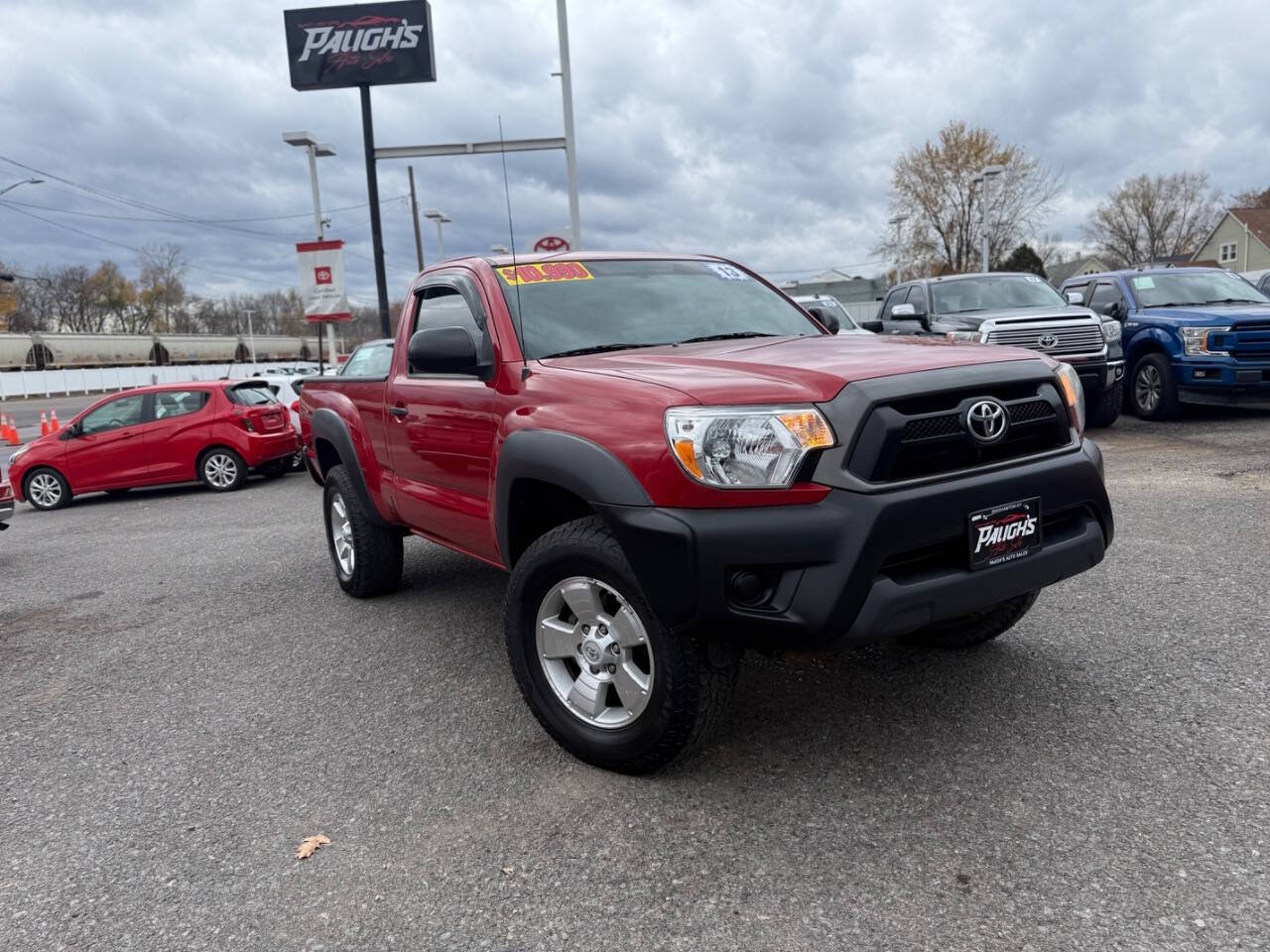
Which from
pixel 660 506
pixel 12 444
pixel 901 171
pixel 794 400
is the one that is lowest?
pixel 12 444

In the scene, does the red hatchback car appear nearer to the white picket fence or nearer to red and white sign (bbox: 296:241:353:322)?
red and white sign (bbox: 296:241:353:322)

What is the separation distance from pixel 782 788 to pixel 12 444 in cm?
2329

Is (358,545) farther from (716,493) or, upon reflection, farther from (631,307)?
(716,493)

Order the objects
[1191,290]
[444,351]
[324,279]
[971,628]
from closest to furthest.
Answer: [444,351] < [971,628] < [1191,290] < [324,279]

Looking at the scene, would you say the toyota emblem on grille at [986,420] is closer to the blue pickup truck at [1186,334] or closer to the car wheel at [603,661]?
the car wheel at [603,661]

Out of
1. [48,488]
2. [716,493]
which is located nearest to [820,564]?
[716,493]

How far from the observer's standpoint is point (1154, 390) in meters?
11.3

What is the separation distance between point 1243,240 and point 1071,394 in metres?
76.8

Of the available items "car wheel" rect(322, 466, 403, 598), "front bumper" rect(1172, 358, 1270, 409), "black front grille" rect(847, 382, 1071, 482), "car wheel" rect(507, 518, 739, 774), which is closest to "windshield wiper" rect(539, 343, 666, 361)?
"car wheel" rect(507, 518, 739, 774)

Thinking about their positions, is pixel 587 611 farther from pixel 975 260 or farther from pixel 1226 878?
pixel 975 260

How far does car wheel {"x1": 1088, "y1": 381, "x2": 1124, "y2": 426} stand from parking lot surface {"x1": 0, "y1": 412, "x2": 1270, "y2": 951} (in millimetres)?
6085

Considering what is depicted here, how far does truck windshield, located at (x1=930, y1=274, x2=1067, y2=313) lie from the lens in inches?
446

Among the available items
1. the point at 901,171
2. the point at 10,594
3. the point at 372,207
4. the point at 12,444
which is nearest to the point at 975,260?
the point at 901,171

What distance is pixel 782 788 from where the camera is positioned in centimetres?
304
